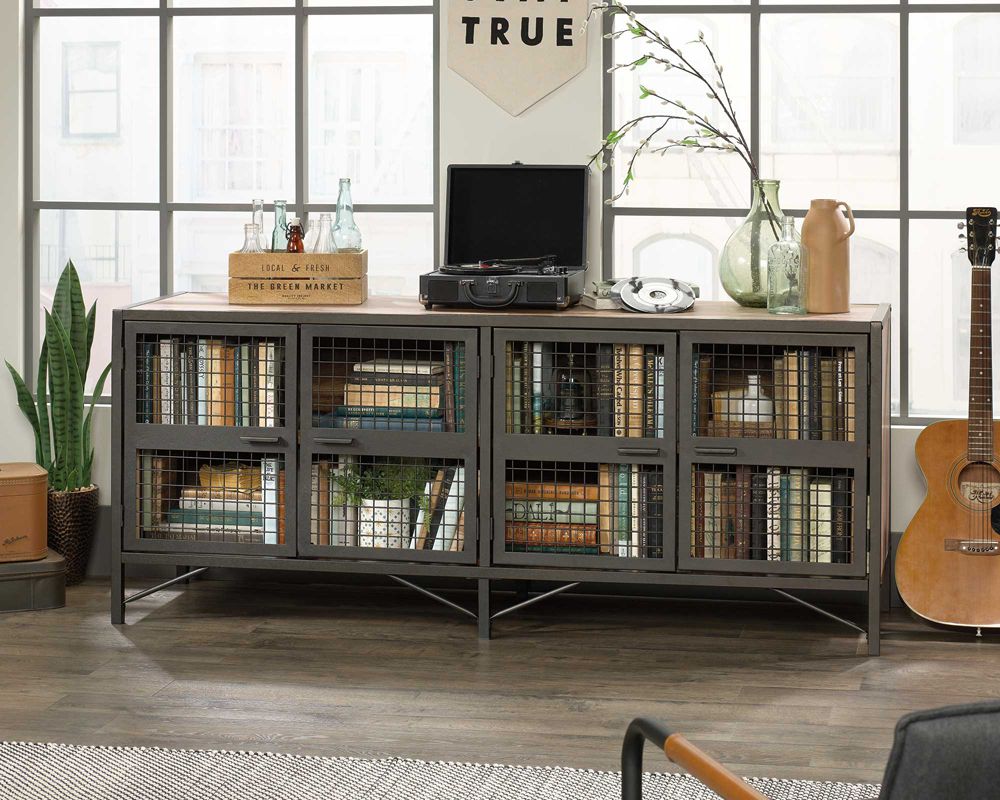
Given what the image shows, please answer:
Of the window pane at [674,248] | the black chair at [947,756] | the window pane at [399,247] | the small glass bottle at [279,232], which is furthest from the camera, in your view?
the window pane at [399,247]

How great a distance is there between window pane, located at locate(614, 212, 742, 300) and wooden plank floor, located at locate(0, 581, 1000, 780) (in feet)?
3.49

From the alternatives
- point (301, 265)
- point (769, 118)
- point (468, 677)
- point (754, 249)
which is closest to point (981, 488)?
point (754, 249)

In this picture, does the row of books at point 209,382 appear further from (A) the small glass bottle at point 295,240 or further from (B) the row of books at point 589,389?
(B) the row of books at point 589,389

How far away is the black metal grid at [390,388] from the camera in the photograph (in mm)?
3959

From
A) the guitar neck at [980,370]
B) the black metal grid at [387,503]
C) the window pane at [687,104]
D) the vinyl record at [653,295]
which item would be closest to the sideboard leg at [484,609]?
the black metal grid at [387,503]

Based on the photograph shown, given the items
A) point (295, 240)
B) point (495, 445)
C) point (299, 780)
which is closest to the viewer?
point (299, 780)

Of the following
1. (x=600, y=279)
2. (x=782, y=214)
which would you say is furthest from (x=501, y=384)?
(x=782, y=214)

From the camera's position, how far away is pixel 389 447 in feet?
13.0

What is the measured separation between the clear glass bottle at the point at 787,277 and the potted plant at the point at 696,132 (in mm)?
135

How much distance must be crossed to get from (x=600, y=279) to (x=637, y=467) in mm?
811

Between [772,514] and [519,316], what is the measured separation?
909 mm

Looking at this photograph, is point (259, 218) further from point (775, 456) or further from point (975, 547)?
point (975, 547)

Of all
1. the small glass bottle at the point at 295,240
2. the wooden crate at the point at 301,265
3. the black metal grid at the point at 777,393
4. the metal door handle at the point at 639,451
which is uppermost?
the small glass bottle at the point at 295,240

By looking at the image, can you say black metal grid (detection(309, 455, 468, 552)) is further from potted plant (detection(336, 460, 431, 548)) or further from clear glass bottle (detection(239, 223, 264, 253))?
clear glass bottle (detection(239, 223, 264, 253))
